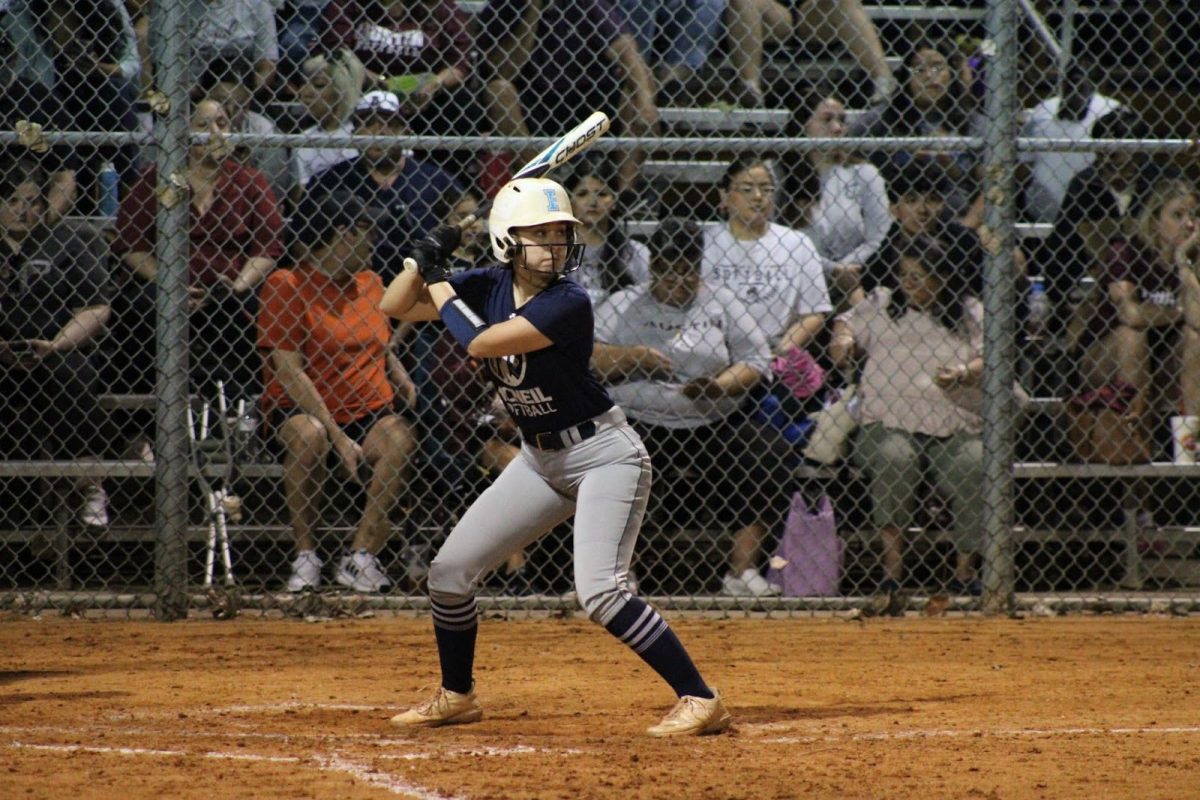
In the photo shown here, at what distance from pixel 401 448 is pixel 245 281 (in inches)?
42.2

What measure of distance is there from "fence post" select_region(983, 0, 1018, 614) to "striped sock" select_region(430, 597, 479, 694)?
311 cm

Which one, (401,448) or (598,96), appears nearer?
(401,448)

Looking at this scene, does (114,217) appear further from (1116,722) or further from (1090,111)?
(1090,111)

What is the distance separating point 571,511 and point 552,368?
1.51 ft

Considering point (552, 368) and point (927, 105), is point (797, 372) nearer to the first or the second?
point (927, 105)

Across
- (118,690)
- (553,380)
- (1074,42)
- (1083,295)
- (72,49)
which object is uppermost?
(1074,42)

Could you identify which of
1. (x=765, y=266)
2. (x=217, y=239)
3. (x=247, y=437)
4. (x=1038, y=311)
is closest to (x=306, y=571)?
(x=247, y=437)

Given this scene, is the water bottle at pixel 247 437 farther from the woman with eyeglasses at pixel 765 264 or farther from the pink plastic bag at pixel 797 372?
the pink plastic bag at pixel 797 372

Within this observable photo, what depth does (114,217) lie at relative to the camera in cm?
711

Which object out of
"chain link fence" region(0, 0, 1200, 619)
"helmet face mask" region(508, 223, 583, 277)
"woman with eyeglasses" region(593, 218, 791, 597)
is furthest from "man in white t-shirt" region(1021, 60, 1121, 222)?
"helmet face mask" region(508, 223, 583, 277)

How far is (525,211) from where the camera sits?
4223 millimetres

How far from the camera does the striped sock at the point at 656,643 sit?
4.17 metres

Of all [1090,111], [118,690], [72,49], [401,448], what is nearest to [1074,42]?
[1090,111]

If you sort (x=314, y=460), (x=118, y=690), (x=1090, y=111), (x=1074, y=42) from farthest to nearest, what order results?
(x=1074, y=42) < (x=1090, y=111) < (x=314, y=460) < (x=118, y=690)
